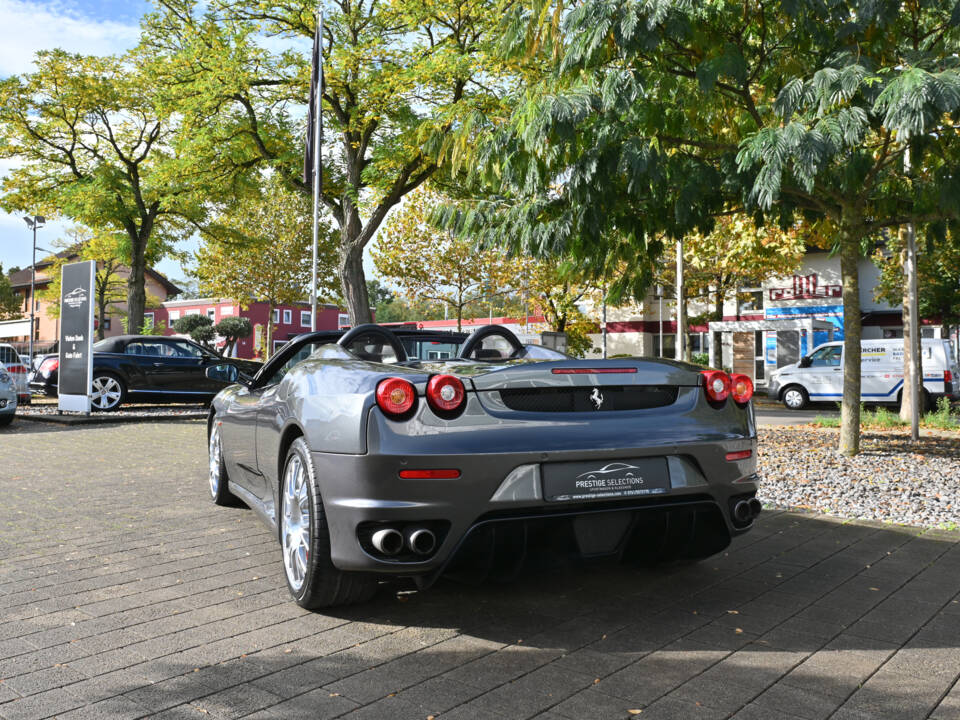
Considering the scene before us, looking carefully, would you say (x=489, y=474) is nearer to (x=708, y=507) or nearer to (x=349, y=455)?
(x=349, y=455)

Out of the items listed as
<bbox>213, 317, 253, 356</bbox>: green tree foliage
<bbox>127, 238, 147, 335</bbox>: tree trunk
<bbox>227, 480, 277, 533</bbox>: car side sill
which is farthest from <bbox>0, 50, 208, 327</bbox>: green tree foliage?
<bbox>213, 317, 253, 356</bbox>: green tree foliage

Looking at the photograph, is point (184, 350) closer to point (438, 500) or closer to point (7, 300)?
point (438, 500)

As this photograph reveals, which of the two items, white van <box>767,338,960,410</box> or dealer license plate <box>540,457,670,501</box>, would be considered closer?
dealer license plate <box>540,457,670,501</box>

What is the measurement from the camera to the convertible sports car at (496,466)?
3209 mm

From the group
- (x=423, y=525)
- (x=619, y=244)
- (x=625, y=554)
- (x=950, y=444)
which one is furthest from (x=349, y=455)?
(x=950, y=444)

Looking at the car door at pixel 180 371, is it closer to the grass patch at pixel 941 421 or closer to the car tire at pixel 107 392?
the car tire at pixel 107 392

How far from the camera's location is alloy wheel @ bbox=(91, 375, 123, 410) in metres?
16.2

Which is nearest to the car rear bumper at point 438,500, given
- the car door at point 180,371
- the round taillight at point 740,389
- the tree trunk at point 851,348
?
the round taillight at point 740,389

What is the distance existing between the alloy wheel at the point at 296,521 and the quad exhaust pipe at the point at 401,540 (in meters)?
0.52

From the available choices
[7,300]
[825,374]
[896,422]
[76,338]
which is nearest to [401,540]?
[896,422]

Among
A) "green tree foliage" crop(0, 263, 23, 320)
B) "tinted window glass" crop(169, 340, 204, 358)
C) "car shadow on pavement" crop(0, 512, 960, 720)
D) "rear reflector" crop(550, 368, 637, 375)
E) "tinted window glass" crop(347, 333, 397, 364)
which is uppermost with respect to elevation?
"green tree foliage" crop(0, 263, 23, 320)

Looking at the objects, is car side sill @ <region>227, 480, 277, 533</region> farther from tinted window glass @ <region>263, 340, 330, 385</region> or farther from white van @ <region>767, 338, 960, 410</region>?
white van @ <region>767, 338, 960, 410</region>

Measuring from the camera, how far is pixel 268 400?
4.46 m

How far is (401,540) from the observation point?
10.5 feet
